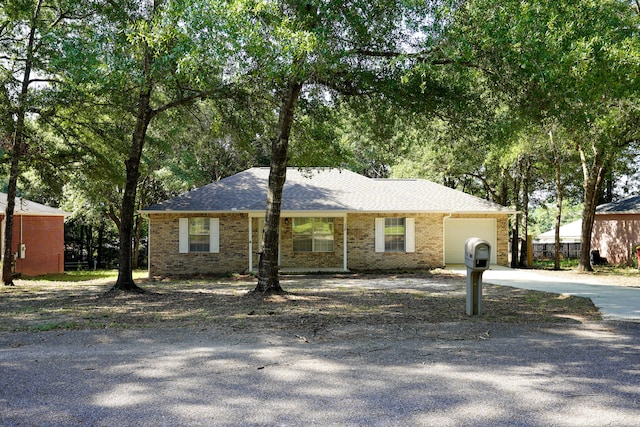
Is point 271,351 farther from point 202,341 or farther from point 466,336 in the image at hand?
point 466,336

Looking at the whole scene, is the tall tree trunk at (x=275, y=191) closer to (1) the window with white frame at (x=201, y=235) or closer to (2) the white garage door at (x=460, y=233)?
(1) the window with white frame at (x=201, y=235)

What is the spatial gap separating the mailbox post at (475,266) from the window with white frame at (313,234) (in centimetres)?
1094

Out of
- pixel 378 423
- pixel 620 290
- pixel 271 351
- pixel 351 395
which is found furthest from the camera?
pixel 620 290

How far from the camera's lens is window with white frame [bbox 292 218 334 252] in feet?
62.8

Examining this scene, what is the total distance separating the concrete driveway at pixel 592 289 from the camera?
8.80 m

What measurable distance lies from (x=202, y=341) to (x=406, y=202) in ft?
45.2

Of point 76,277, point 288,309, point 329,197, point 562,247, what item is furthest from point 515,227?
point 76,277

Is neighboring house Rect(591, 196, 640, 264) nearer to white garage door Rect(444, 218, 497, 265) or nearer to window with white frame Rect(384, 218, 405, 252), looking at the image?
white garage door Rect(444, 218, 497, 265)

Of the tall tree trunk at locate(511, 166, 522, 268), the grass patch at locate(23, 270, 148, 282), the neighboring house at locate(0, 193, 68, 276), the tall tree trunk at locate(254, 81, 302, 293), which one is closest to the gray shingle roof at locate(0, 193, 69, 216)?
the neighboring house at locate(0, 193, 68, 276)

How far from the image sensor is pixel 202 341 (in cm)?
652

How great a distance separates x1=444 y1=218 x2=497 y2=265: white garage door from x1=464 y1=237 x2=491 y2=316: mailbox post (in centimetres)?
1227

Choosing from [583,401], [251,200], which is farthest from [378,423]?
[251,200]

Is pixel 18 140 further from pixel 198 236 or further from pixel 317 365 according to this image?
pixel 317 365

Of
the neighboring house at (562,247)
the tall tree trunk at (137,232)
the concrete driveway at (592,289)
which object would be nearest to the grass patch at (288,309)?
the concrete driveway at (592,289)
